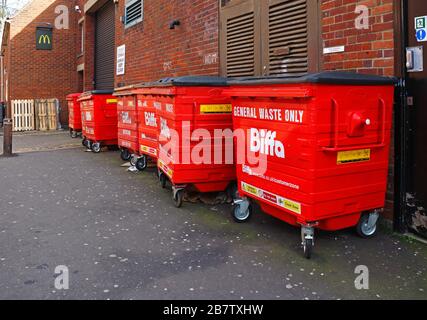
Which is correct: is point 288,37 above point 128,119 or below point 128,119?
above

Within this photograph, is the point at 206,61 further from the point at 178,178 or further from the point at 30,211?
the point at 30,211

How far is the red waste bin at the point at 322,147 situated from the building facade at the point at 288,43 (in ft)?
1.03

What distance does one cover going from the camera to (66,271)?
3367 millimetres

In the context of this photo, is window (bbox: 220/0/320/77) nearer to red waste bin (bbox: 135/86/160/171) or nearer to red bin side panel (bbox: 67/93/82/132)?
red waste bin (bbox: 135/86/160/171)

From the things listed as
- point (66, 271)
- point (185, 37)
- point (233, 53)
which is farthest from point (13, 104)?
point (66, 271)

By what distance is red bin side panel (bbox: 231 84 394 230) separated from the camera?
3.47 metres

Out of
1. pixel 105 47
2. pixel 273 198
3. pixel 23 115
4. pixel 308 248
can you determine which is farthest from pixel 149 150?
pixel 23 115

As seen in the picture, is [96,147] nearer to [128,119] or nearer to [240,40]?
[128,119]

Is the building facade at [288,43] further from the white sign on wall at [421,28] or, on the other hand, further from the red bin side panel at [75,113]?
the red bin side panel at [75,113]

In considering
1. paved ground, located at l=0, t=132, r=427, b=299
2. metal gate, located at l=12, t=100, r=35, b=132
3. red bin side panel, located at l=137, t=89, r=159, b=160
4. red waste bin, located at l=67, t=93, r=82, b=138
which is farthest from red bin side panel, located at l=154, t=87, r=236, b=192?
metal gate, located at l=12, t=100, r=35, b=132

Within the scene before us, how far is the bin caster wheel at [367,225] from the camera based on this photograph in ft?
13.3

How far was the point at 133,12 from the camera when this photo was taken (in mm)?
11430

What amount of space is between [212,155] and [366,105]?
205 centimetres

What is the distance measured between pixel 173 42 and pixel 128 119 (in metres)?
1.96
